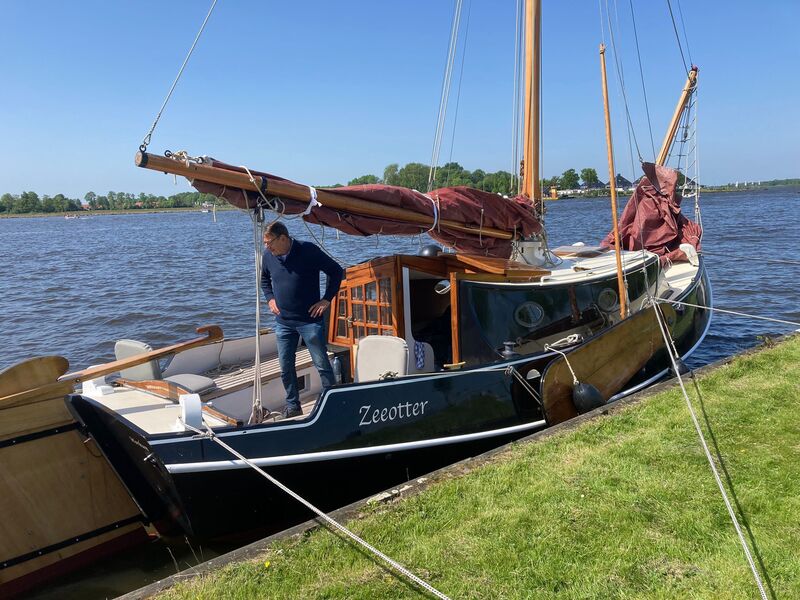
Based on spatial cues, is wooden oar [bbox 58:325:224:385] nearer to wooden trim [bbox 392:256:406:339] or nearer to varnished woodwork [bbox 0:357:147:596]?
varnished woodwork [bbox 0:357:147:596]

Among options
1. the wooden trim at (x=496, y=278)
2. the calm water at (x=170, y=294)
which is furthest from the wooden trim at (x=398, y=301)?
the calm water at (x=170, y=294)

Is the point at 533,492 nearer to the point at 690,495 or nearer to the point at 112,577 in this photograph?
the point at 690,495

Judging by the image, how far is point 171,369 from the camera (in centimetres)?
727

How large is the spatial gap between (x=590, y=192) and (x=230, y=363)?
445 feet

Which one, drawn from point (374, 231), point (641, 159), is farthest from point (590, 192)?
point (374, 231)

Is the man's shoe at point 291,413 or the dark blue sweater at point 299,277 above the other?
the dark blue sweater at point 299,277

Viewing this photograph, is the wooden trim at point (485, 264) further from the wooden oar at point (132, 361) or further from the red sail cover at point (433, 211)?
the wooden oar at point (132, 361)

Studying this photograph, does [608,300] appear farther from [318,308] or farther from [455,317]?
[318,308]

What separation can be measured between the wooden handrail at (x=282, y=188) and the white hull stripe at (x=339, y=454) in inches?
90.5

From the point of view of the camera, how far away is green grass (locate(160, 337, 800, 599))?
11.9 ft

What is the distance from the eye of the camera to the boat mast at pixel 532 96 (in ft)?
32.0

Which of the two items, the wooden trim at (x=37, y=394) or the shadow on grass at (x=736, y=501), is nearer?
the shadow on grass at (x=736, y=501)

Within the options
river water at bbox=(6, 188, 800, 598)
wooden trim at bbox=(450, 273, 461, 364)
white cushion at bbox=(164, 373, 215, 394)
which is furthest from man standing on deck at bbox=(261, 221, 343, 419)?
river water at bbox=(6, 188, 800, 598)

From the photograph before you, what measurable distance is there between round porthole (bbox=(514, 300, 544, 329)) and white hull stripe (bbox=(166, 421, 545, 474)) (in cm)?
120
